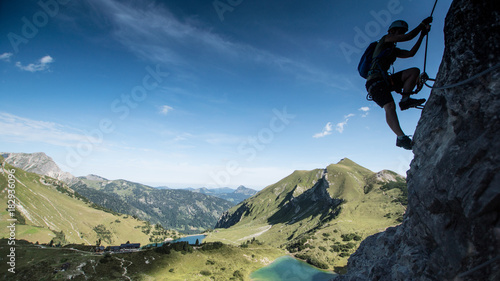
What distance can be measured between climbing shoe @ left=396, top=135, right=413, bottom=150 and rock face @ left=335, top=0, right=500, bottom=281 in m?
0.89

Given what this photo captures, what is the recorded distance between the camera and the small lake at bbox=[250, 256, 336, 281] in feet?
311

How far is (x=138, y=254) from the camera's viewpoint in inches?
3295

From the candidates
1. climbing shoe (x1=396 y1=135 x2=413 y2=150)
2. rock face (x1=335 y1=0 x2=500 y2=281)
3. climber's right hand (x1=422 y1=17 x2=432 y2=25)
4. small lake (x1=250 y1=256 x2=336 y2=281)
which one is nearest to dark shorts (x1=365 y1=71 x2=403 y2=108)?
rock face (x1=335 y1=0 x2=500 y2=281)

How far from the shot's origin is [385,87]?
8.72 metres

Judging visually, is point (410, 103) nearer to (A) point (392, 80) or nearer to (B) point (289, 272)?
(A) point (392, 80)

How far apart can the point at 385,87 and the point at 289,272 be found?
121 meters

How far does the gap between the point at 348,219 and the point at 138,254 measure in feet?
497

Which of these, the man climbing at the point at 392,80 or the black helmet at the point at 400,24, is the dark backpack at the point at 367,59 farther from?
the black helmet at the point at 400,24

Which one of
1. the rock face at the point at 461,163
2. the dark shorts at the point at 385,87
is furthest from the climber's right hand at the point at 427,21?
the dark shorts at the point at 385,87

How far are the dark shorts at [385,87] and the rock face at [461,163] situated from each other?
1.30 m

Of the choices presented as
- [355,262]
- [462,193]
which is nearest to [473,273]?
[462,193]

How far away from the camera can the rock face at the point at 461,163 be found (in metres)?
5.21

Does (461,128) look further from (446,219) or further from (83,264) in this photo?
(83,264)

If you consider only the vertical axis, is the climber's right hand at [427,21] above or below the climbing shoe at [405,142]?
above
